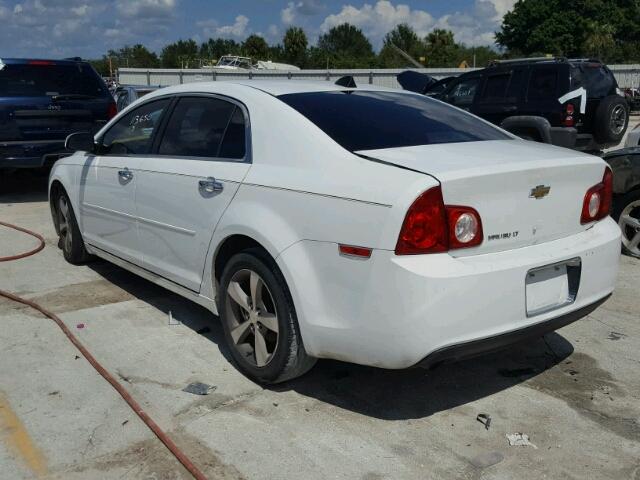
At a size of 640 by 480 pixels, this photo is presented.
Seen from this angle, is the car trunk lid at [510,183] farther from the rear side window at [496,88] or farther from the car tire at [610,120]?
the rear side window at [496,88]

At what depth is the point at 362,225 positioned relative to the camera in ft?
9.48

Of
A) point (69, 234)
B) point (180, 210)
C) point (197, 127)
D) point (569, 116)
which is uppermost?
point (197, 127)

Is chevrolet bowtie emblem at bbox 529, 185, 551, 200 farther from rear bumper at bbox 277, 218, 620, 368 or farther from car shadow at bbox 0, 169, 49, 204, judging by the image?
car shadow at bbox 0, 169, 49, 204

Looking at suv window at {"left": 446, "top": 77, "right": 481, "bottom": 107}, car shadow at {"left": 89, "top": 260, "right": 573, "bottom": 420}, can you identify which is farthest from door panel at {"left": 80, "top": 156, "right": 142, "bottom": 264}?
suv window at {"left": 446, "top": 77, "right": 481, "bottom": 107}

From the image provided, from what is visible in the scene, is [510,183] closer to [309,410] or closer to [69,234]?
[309,410]

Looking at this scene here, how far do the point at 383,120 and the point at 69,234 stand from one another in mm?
3488

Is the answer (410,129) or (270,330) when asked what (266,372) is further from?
(410,129)

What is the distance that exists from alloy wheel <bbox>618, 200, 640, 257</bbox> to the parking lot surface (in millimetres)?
1634

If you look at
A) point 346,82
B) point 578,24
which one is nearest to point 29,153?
point 346,82

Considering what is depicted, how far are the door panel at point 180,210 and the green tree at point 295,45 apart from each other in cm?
7951

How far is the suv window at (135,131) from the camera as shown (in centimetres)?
462

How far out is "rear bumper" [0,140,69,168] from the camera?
8.84 meters

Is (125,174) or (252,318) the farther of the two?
(125,174)

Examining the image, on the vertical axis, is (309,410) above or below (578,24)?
Result: below
